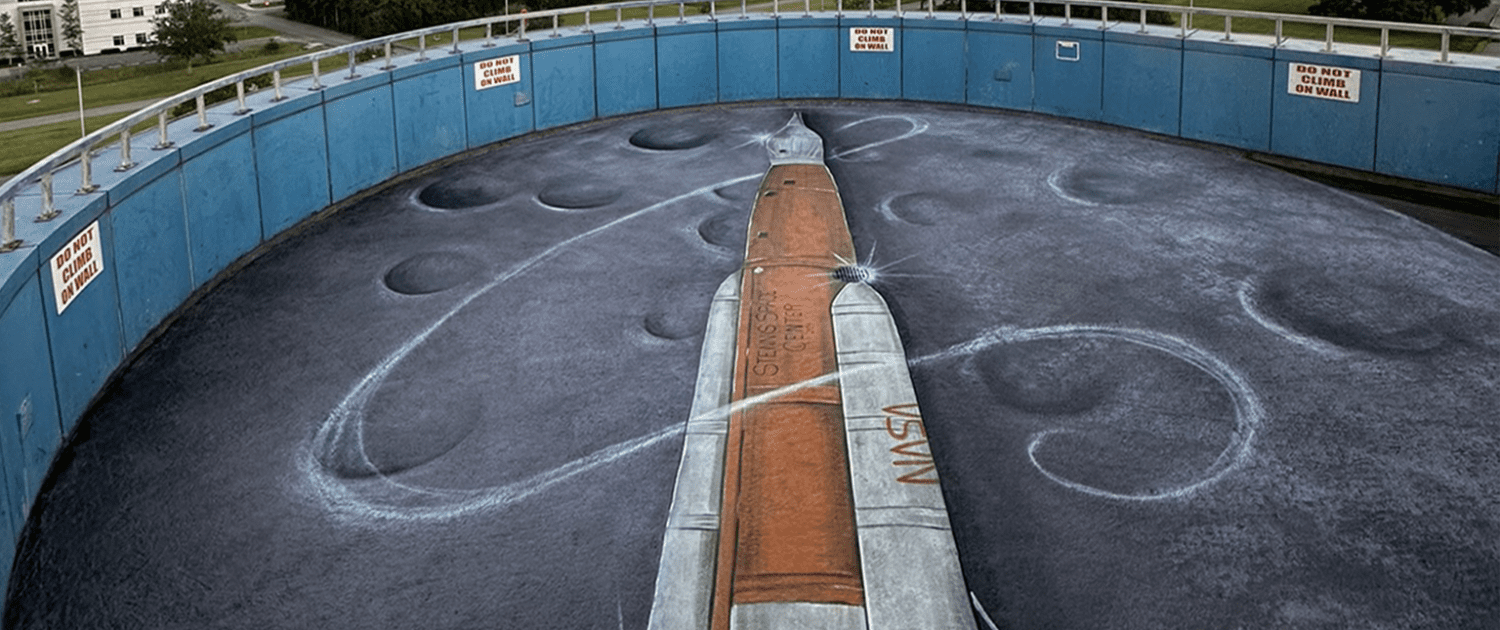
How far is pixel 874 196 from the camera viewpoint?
1925cm

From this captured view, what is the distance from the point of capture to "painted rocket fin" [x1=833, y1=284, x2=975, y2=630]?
27.8 feet

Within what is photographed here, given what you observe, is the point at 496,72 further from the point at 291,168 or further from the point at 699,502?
the point at 699,502

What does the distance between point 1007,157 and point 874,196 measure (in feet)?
12.4

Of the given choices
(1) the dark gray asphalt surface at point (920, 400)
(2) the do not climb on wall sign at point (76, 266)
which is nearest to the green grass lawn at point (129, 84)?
(1) the dark gray asphalt surface at point (920, 400)

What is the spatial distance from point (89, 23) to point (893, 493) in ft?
419

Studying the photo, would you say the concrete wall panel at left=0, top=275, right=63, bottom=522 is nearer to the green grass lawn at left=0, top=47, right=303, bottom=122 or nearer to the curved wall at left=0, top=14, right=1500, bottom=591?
the curved wall at left=0, top=14, right=1500, bottom=591

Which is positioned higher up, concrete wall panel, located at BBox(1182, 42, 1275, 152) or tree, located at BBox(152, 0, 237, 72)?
tree, located at BBox(152, 0, 237, 72)

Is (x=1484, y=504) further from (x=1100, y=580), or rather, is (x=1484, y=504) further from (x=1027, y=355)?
(x=1027, y=355)

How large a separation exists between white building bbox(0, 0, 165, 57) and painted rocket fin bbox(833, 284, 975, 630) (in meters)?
113

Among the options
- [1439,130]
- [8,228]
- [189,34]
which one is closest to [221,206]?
[8,228]

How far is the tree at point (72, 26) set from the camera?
107 meters

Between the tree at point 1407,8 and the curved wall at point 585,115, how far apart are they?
40.9 metres

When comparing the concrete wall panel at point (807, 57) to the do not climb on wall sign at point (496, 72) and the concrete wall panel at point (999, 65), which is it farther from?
the do not climb on wall sign at point (496, 72)

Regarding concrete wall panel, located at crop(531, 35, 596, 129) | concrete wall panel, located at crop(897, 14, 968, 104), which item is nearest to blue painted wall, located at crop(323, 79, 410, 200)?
concrete wall panel, located at crop(531, 35, 596, 129)
